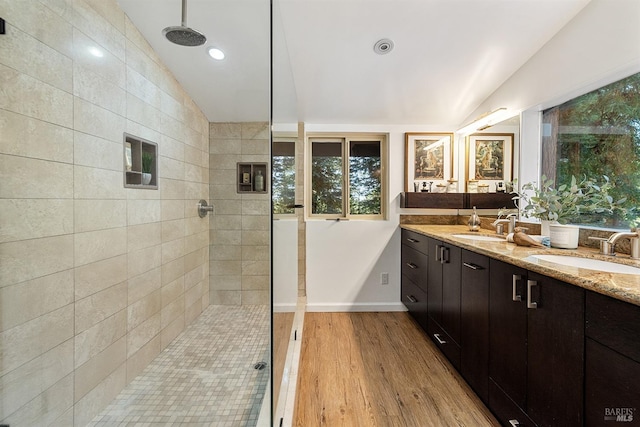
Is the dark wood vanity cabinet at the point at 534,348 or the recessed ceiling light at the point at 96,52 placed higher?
the recessed ceiling light at the point at 96,52

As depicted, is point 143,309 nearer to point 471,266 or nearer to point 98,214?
point 98,214

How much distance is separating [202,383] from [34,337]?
882 mm

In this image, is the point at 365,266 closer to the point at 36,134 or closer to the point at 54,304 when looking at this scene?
the point at 54,304

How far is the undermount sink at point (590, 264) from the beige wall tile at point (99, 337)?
2208 mm

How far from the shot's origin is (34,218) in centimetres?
113

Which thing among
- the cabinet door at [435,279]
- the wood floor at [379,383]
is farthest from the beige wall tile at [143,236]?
the cabinet door at [435,279]

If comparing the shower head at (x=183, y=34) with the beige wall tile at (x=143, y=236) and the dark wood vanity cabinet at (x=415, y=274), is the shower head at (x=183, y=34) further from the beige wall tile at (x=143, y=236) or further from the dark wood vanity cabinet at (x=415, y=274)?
the dark wood vanity cabinet at (x=415, y=274)

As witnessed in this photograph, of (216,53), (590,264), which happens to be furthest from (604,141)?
(216,53)

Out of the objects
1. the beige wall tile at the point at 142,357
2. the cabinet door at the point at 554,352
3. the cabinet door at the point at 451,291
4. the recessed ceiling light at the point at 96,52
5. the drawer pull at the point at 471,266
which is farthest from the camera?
the cabinet door at the point at 451,291

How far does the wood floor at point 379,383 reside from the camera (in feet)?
4.67

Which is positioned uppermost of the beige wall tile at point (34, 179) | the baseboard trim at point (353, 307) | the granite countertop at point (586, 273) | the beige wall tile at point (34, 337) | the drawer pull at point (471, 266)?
the beige wall tile at point (34, 179)

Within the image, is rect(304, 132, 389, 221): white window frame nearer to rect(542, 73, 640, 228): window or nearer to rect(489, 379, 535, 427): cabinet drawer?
rect(542, 73, 640, 228): window

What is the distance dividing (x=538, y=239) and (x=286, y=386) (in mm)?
1705

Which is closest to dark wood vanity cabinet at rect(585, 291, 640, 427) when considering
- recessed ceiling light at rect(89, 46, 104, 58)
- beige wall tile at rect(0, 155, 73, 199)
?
beige wall tile at rect(0, 155, 73, 199)
